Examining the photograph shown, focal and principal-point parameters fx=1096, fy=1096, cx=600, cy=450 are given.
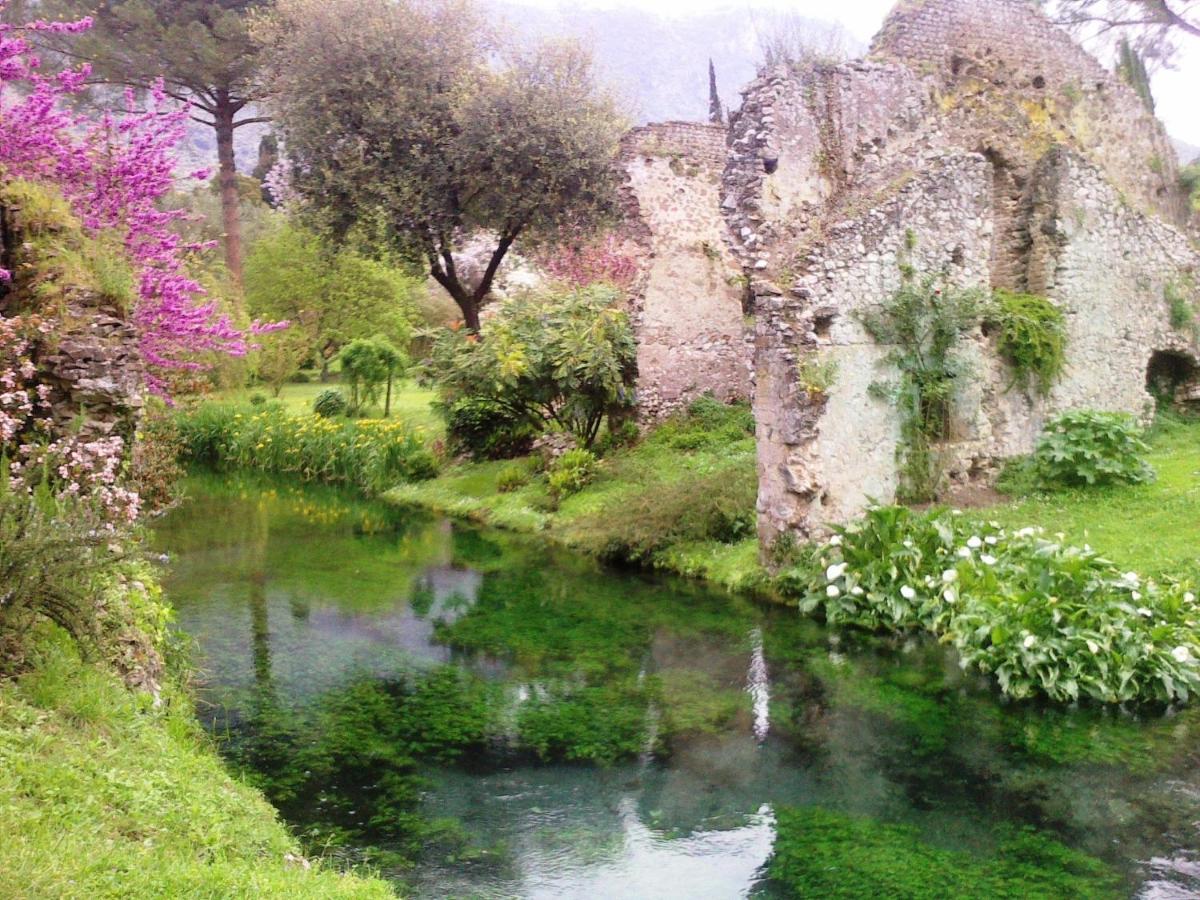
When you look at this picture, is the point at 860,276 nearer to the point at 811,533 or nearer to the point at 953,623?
the point at 811,533

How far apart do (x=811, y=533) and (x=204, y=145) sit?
101172 mm

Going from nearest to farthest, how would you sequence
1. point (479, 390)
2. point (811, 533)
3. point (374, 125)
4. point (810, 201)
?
point (811, 533) → point (810, 201) → point (479, 390) → point (374, 125)

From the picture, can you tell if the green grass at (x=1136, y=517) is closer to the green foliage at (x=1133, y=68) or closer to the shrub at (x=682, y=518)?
the shrub at (x=682, y=518)

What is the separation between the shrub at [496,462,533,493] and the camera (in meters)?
19.2

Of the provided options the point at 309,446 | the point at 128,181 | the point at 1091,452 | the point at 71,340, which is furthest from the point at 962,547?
the point at 309,446

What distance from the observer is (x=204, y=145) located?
332 feet

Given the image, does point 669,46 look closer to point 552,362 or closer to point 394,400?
point 394,400

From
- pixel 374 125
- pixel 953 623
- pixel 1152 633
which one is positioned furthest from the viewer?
pixel 374 125

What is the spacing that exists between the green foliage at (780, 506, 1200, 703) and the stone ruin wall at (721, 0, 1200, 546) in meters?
1.08

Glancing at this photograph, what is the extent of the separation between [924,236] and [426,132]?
11.2 meters

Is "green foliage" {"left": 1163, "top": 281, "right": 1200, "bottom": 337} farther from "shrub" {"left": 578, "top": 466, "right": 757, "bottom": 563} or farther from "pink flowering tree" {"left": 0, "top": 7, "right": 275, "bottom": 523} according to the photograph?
"pink flowering tree" {"left": 0, "top": 7, "right": 275, "bottom": 523}

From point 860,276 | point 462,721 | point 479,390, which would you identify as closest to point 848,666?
point 462,721

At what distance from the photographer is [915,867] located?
6.34 metres

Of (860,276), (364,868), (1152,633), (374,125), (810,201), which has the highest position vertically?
(374,125)
